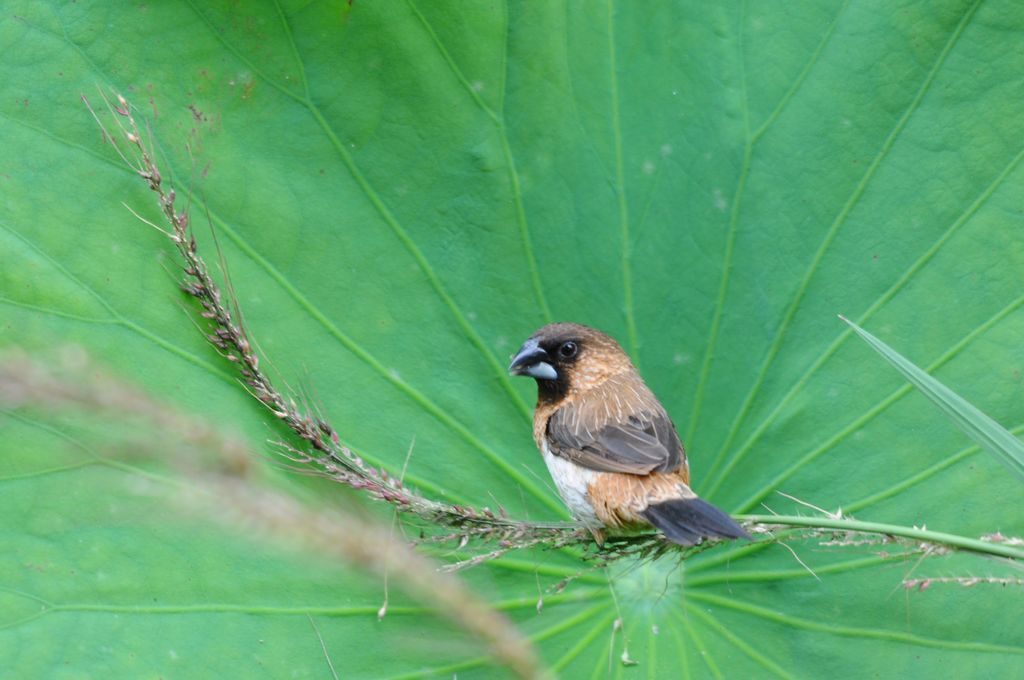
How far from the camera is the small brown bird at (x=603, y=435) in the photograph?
9.72 ft

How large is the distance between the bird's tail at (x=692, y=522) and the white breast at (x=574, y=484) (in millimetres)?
324

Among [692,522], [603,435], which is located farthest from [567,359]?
[692,522]

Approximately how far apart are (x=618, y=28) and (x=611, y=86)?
20 cm

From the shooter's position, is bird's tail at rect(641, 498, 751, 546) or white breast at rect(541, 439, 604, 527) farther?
white breast at rect(541, 439, 604, 527)

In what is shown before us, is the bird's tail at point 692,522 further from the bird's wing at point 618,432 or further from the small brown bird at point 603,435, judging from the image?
the bird's wing at point 618,432

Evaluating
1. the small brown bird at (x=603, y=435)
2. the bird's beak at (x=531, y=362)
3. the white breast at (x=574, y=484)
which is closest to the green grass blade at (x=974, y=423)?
the small brown bird at (x=603, y=435)

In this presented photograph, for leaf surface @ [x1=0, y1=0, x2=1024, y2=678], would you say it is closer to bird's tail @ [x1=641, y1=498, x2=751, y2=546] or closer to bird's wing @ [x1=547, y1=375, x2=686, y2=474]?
bird's wing @ [x1=547, y1=375, x2=686, y2=474]

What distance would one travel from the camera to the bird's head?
3.28 meters

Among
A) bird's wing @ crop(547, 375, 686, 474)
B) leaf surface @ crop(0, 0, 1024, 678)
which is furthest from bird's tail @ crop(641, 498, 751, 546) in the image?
leaf surface @ crop(0, 0, 1024, 678)

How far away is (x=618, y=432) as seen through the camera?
10.5 feet

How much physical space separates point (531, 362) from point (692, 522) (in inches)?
36.5

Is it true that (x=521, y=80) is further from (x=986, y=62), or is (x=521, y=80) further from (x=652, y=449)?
(x=986, y=62)

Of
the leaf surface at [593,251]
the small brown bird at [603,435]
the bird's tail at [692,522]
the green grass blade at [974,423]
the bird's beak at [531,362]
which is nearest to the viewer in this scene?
the green grass blade at [974,423]

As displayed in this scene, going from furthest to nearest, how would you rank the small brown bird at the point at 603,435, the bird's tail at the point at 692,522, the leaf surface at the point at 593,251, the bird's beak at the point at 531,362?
1. the bird's beak at the point at 531,362
2. the leaf surface at the point at 593,251
3. the small brown bird at the point at 603,435
4. the bird's tail at the point at 692,522
